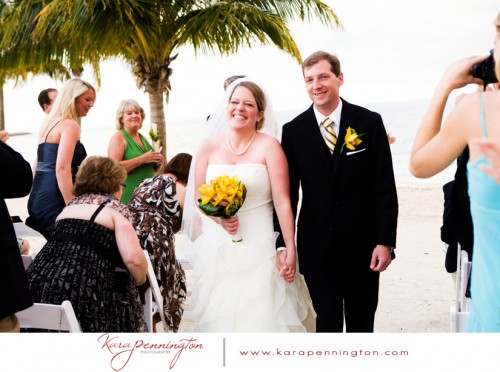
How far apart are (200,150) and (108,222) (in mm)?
660

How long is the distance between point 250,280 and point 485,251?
1771 millimetres

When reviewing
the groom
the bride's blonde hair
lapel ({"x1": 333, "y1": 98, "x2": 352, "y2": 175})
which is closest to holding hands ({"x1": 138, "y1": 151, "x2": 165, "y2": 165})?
the bride's blonde hair

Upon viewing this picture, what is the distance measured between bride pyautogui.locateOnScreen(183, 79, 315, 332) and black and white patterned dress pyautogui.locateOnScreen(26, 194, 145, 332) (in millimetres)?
534

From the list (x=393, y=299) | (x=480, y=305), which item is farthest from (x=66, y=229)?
(x=393, y=299)

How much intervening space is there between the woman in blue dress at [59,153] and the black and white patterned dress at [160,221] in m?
0.59

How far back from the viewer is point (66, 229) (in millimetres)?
2982

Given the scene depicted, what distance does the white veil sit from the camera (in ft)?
11.1

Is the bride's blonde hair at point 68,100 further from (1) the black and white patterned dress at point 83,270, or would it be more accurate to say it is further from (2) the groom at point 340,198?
(2) the groom at point 340,198

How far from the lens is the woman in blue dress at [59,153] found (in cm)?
405

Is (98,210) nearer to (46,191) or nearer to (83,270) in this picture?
(83,270)

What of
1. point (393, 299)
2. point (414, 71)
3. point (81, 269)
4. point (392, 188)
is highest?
point (414, 71)
